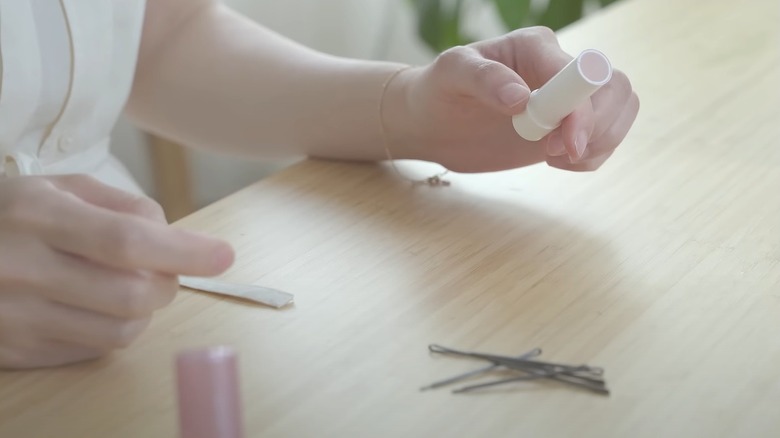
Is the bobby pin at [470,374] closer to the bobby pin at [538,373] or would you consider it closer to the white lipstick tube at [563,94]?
the bobby pin at [538,373]

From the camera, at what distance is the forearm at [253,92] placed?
0.94 metres

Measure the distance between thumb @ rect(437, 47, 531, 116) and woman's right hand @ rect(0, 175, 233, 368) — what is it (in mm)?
267

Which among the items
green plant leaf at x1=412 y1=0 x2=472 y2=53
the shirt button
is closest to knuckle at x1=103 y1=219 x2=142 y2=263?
the shirt button

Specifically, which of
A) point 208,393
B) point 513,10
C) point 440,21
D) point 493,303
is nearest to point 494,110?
point 493,303

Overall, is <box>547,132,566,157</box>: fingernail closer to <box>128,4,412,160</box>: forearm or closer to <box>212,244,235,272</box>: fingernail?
<box>128,4,412,160</box>: forearm

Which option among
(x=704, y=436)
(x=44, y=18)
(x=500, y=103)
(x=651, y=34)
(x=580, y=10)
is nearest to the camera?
(x=704, y=436)

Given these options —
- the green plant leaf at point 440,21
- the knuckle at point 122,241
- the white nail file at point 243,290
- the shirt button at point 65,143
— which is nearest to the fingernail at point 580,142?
the white nail file at point 243,290

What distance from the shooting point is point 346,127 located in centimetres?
93

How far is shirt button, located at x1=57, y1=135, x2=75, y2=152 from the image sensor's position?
0.97 metres

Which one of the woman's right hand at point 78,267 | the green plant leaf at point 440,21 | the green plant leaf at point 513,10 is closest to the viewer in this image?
the woman's right hand at point 78,267

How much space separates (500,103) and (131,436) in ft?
1.13

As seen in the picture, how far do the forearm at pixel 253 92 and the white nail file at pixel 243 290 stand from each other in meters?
0.24

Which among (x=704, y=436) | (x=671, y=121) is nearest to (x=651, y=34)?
(x=671, y=121)

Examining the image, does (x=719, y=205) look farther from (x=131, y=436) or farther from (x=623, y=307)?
(x=131, y=436)
